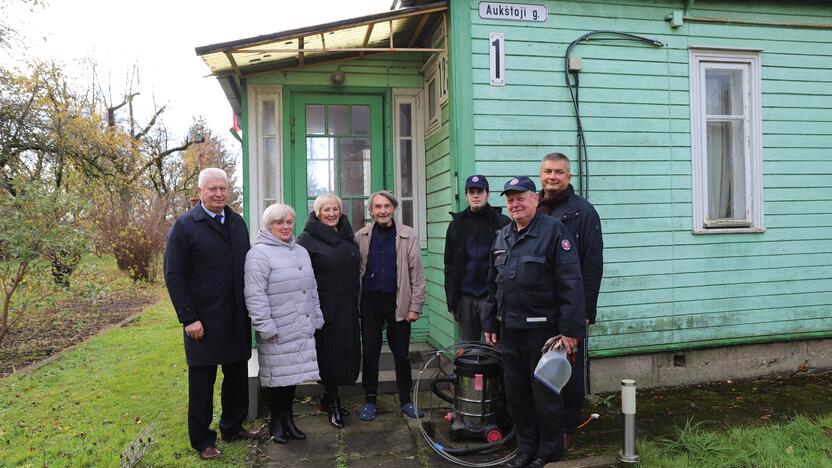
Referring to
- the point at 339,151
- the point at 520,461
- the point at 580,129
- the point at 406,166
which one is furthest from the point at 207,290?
the point at 580,129

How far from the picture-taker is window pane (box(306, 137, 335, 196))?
18.8ft

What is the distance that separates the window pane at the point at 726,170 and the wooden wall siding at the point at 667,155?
0.74ft

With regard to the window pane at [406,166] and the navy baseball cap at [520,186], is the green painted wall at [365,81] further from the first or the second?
the navy baseball cap at [520,186]

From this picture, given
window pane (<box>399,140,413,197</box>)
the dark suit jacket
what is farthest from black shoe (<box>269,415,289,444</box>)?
window pane (<box>399,140,413,197</box>)

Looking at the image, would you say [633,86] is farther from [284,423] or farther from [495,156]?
[284,423]

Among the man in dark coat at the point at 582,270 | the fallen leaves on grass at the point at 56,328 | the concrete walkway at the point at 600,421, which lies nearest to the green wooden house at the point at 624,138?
the concrete walkway at the point at 600,421

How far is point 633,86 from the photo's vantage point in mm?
5023

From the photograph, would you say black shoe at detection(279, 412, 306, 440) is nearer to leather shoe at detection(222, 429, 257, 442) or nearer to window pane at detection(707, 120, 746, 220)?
leather shoe at detection(222, 429, 257, 442)

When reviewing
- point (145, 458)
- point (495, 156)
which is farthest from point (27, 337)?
point (495, 156)

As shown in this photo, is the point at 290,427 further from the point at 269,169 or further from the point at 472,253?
the point at 269,169

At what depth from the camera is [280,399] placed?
3.95 meters

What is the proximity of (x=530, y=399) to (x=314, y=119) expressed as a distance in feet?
11.7

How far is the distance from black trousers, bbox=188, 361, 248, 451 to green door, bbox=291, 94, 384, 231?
2097mm

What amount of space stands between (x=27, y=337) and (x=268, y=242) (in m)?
→ 6.11
